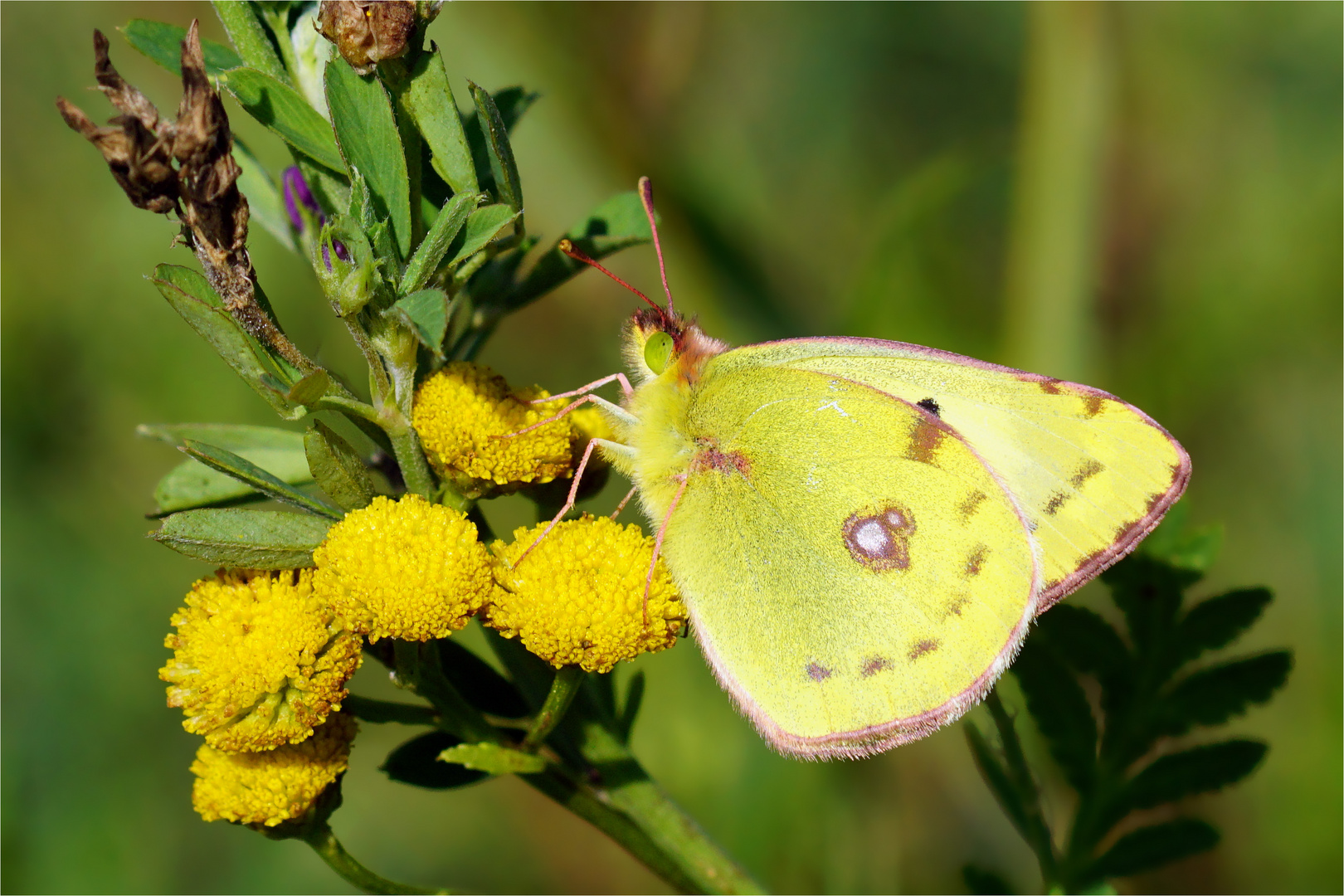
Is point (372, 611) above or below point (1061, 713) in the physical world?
below

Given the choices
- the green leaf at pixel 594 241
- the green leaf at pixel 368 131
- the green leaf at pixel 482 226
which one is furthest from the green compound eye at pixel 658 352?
the green leaf at pixel 368 131

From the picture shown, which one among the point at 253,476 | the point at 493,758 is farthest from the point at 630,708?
the point at 253,476

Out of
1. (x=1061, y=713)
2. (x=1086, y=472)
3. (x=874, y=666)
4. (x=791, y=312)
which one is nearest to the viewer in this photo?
(x=874, y=666)

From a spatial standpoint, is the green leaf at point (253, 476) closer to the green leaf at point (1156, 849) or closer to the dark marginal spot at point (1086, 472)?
the dark marginal spot at point (1086, 472)

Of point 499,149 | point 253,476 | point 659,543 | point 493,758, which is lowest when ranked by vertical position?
point 493,758

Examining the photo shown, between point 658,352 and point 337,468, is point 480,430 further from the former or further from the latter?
point 658,352
